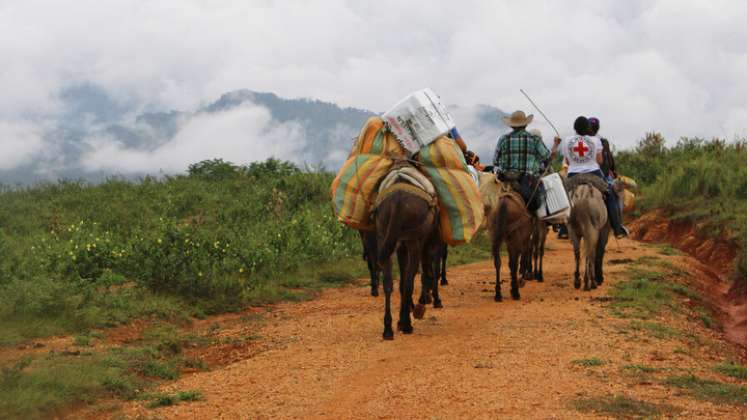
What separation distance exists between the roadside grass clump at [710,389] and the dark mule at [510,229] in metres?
4.74

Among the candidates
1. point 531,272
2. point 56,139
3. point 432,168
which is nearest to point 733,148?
point 531,272

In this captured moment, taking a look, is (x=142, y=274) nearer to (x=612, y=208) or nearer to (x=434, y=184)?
(x=434, y=184)

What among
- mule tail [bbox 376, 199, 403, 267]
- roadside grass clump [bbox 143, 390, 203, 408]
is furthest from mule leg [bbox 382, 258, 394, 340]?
roadside grass clump [bbox 143, 390, 203, 408]

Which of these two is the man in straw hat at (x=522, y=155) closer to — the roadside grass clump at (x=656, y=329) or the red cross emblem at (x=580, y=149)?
the red cross emblem at (x=580, y=149)

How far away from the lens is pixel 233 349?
9.21 metres

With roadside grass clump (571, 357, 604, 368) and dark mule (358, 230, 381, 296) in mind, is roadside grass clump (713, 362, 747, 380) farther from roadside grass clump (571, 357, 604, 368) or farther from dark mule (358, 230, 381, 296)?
dark mule (358, 230, 381, 296)

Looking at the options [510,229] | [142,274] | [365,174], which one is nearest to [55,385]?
[365,174]

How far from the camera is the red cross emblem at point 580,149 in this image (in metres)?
12.7

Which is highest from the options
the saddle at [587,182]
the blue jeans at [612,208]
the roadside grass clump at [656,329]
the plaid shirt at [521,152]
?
the plaid shirt at [521,152]

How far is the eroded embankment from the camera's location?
1208 cm

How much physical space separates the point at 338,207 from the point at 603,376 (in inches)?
149

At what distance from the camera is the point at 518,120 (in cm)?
1180

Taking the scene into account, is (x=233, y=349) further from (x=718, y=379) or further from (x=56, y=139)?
(x=56, y=139)

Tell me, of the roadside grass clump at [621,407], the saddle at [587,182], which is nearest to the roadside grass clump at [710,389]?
the roadside grass clump at [621,407]
